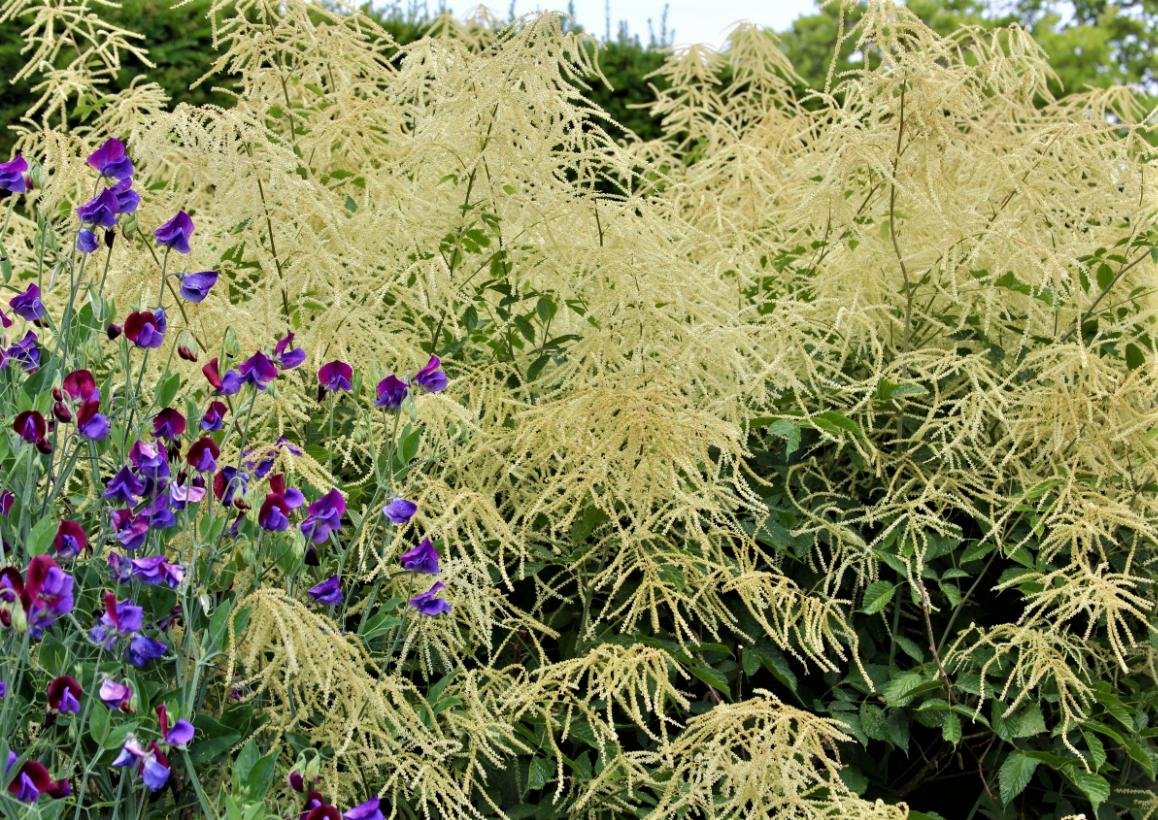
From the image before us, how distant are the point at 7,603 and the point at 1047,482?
2051 millimetres

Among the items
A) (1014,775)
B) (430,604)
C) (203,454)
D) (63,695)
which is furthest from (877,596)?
(63,695)

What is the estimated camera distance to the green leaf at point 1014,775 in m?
2.64

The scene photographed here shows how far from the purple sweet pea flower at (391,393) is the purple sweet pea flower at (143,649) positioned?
523 millimetres

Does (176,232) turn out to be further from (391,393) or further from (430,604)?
(430,604)

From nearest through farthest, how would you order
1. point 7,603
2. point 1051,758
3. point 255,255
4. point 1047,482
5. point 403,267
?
1. point 7,603
2. point 1051,758
3. point 1047,482
4. point 403,267
5. point 255,255

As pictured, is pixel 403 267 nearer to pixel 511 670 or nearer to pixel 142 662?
pixel 511 670

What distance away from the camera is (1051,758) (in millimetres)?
2662

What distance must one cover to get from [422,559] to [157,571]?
1.39 ft

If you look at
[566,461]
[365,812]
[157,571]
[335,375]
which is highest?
[335,375]

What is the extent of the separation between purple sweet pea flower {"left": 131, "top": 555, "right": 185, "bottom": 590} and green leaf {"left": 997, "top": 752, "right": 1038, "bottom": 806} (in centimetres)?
159

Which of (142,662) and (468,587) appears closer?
(142,662)

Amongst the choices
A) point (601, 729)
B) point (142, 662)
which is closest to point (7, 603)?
point (142, 662)

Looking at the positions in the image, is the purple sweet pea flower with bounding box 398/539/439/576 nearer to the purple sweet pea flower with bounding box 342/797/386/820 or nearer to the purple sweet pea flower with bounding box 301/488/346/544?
the purple sweet pea flower with bounding box 301/488/346/544

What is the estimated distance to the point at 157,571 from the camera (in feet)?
6.59
